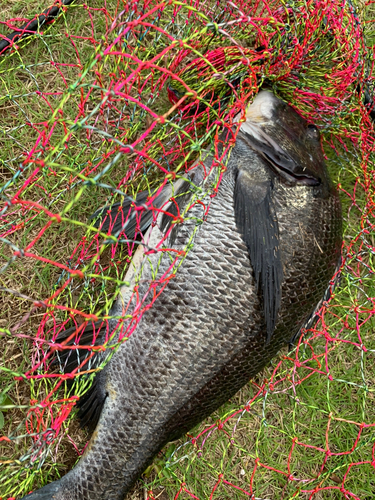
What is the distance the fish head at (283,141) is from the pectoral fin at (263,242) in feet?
0.78

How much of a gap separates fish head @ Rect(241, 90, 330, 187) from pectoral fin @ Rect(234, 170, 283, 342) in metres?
0.24

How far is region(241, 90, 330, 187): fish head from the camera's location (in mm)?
2318

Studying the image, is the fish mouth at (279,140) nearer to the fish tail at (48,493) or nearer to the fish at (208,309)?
the fish at (208,309)

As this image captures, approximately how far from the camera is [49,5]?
2762mm

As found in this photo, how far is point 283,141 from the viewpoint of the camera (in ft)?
7.77

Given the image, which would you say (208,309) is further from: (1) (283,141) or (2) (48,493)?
(2) (48,493)

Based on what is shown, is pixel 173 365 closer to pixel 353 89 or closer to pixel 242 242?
pixel 242 242

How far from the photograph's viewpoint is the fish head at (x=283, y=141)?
2318 millimetres

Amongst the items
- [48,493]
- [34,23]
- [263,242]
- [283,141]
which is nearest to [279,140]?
[283,141]

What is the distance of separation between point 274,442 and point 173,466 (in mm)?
673

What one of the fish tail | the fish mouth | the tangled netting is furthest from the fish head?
the fish tail

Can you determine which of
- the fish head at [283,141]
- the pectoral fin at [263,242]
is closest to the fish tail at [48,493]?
the pectoral fin at [263,242]

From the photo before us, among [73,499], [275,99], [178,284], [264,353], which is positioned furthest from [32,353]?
[275,99]

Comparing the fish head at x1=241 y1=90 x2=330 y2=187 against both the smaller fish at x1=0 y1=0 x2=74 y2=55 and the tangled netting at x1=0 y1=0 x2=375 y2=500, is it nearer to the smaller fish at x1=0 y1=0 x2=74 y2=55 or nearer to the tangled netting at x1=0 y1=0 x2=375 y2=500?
the tangled netting at x1=0 y1=0 x2=375 y2=500
